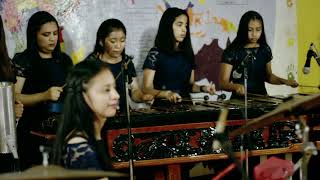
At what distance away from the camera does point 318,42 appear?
6.05 meters

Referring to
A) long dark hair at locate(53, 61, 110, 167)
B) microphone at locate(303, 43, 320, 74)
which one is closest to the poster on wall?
microphone at locate(303, 43, 320, 74)

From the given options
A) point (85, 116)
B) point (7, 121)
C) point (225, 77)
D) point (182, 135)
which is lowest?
point (182, 135)

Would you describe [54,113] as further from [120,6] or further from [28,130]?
[120,6]

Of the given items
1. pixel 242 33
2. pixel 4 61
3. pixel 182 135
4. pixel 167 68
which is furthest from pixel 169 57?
pixel 4 61

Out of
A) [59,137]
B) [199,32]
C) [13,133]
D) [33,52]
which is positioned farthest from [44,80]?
[59,137]

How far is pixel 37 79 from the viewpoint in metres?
4.84

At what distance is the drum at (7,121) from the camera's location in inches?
158

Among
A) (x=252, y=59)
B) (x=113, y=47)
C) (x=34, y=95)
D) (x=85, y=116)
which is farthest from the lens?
(x=252, y=59)

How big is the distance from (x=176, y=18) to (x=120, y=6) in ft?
1.78

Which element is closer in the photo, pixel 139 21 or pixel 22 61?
pixel 22 61

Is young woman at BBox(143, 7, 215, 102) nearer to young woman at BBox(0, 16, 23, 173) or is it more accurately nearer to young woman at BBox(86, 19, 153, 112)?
young woman at BBox(86, 19, 153, 112)

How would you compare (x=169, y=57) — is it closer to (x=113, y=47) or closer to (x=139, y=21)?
(x=139, y=21)

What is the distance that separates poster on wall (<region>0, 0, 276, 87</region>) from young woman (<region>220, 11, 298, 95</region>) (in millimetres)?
74

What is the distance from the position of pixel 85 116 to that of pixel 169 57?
258 cm
